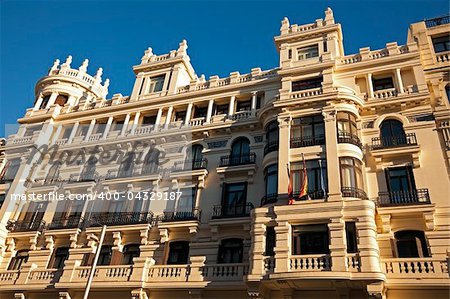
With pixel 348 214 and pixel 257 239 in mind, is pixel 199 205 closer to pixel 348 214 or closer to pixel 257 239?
pixel 257 239

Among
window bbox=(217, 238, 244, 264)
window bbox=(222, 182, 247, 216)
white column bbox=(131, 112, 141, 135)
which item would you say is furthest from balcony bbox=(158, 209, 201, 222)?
white column bbox=(131, 112, 141, 135)

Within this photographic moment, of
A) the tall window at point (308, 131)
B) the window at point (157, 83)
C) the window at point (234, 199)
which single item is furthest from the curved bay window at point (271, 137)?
the window at point (157, 83)

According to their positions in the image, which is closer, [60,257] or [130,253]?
[130,253]

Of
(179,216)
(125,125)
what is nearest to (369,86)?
(179,216)

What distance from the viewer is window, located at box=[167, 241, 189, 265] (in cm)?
2317

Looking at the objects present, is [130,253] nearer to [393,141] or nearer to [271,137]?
[271,137]

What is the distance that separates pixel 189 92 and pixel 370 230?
1809 centimetres

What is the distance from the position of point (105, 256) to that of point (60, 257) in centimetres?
383

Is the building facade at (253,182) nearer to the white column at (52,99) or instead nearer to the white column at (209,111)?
the white column at (209,111)

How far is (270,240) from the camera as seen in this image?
19.9m

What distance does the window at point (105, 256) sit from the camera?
969 inches

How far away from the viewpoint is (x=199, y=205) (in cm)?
2464

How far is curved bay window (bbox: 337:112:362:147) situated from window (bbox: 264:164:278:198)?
429 cm

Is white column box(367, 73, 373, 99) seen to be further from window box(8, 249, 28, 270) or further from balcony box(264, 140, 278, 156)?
window box(8, 249, 28, 270)
